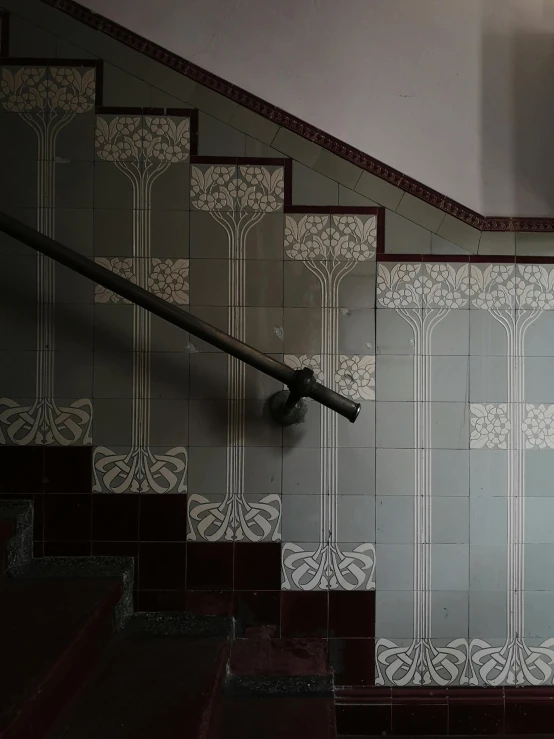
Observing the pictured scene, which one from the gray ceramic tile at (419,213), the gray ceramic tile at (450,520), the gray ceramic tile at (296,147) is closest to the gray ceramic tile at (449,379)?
the gray ceramic tile at (450,520)

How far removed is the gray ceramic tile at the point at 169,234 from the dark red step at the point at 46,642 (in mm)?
1003

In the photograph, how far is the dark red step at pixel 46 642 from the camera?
1007 millimetres

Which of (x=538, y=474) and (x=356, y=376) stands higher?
(x=356, y=376)

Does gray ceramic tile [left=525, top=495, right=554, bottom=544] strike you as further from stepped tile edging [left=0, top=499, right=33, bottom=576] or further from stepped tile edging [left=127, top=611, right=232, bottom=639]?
stepped tile edging [left=0, top=499, right=33, bottom=576]

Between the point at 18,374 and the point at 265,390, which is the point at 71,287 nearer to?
the point at 18,374

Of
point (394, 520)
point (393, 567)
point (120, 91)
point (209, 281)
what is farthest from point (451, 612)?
point (120, 91)

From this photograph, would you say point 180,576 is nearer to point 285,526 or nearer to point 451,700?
point 285,526

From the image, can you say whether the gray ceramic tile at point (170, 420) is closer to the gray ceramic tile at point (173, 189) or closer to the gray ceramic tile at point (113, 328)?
the gray ceramic tile at point (113, 328)

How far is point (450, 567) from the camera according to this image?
5.59 ft

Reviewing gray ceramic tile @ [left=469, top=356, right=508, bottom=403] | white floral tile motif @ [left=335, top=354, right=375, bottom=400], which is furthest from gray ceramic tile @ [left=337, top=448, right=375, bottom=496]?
gray ceramic tile @ [left=469, top=356, right=508, bottom=403]

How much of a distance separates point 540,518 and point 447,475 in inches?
12.8

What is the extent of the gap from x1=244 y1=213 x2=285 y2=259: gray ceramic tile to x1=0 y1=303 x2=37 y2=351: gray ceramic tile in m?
0.70

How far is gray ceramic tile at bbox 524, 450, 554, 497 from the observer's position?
5.65 feet

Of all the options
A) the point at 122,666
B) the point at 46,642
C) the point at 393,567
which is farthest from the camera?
the point at 393,567
